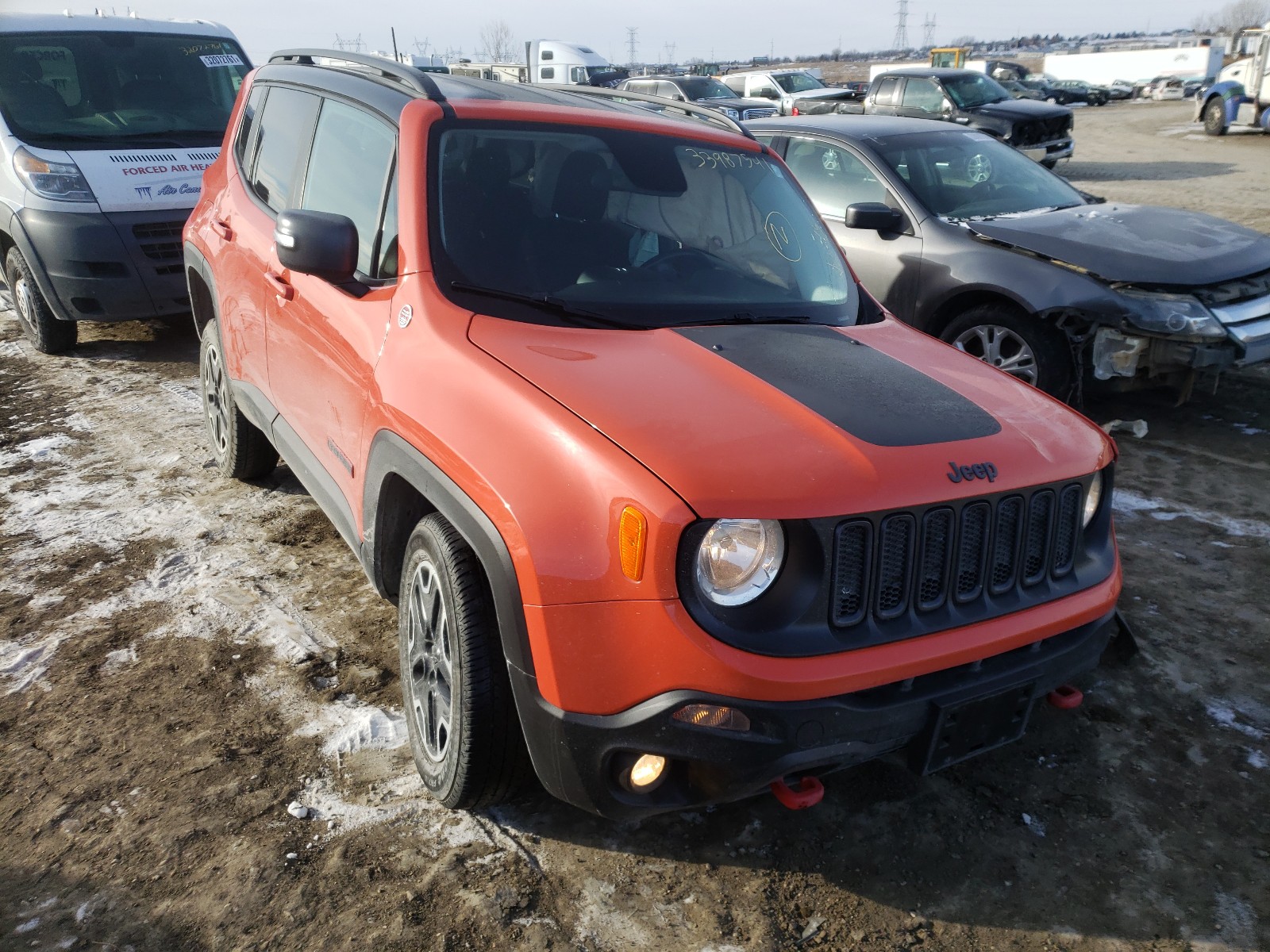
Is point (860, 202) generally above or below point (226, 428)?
above

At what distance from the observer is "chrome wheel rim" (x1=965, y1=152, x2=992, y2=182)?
6.65 meters

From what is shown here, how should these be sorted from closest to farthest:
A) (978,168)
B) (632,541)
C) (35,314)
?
(632,541) → (978,168) → (35,314)

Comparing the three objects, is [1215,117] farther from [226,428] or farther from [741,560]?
[741,560]

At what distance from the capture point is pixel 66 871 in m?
2.60

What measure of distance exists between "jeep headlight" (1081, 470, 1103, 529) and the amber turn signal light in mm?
Result: 1363

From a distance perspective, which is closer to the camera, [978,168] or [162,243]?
[978,168]

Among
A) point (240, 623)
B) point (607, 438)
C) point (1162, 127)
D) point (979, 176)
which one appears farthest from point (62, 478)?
point (1162, 127)

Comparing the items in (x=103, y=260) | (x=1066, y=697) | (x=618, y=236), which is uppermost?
(x=618, y=236)

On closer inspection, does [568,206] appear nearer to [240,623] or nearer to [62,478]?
[240,623]

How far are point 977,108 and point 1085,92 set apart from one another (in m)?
30.4

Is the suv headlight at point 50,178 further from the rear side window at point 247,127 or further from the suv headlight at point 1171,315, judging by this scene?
the suv headlight at point 1171,315

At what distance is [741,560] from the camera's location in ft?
7.36

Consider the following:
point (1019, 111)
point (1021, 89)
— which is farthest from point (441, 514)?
point (1021, 89)

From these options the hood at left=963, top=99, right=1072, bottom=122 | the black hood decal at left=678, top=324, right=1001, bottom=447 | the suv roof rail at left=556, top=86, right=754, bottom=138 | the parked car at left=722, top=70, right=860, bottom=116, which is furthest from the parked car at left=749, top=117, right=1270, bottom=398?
the parked car at left=722, top=70, right=860, bottom=116
